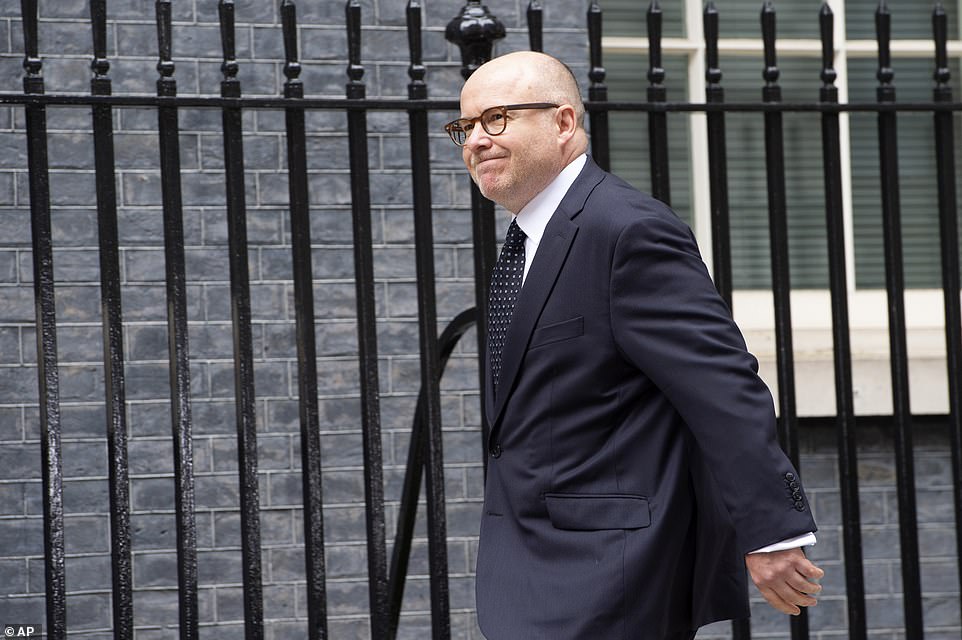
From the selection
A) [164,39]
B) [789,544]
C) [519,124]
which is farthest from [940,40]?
[164,39]

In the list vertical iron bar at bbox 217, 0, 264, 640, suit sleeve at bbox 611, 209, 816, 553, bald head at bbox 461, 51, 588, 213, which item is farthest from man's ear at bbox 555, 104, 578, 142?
vertical iron bar at bbox 217, 0, 264, 640

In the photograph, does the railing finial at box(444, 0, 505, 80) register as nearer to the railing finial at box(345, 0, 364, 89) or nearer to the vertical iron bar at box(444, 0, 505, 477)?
the vertical iron bar at box(444, 0, 505, 477)

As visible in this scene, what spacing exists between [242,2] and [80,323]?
129 cm

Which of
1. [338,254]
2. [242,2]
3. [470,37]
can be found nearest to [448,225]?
[338,254]

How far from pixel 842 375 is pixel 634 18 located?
8.00 ft

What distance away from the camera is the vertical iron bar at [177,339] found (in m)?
2.82

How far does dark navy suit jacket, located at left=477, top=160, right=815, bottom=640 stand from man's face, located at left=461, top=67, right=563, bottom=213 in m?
0.08

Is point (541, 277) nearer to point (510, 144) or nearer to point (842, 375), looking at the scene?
point (510, 144)

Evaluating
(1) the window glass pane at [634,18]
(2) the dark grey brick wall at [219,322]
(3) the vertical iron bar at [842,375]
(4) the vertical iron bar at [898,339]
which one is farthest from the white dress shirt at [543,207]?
(1) the window glass pane at [634,18]

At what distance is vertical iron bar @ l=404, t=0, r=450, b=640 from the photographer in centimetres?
298

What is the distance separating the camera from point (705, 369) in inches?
83.8

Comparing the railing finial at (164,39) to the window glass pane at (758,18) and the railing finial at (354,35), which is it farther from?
the window glass pane at (758,18)

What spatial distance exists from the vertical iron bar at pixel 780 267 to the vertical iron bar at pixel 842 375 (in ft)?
0.39

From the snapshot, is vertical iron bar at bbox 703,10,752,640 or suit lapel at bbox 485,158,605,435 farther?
vertical iron bar at bbox 703,10,752,640
